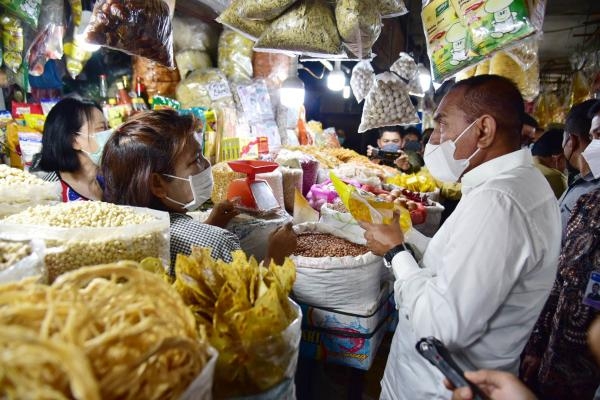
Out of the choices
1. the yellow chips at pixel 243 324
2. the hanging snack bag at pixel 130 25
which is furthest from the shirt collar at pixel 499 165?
the hanging snack bag at pixel 130 25

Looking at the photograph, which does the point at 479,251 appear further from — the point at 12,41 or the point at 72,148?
the point at 12,41

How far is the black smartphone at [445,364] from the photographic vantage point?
773 mm

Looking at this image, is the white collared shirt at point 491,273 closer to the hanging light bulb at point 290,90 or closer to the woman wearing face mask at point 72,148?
the woman wearing face mask at point 72,148

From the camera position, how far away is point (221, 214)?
180 cm

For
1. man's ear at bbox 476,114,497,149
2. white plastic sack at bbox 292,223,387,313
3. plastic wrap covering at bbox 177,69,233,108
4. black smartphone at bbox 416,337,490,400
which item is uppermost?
plastic wrap covering at bbox 177,69,233,108

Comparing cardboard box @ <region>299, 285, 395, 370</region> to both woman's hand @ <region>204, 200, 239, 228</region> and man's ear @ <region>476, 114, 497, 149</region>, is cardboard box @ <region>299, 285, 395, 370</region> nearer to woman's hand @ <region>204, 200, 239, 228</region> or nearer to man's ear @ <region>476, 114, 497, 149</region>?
woman's hand @ <region>204, 200, 239, 228</region>

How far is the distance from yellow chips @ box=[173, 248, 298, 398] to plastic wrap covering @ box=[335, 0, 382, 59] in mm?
1426

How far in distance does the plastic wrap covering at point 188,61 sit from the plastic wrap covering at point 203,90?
115 millimetres

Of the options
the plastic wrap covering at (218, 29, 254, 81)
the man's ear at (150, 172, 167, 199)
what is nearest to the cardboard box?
the man's ear at (150, 172, 167, 199)

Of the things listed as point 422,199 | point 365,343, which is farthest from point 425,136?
point 365,343

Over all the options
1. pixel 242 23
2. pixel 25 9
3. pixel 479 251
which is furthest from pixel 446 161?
pixel 25 9

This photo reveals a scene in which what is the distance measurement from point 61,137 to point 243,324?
1.99 meters

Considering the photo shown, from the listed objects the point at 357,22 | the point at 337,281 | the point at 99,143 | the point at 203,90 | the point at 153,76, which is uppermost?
the point at 357,22

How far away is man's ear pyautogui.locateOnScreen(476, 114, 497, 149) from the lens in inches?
47.4
